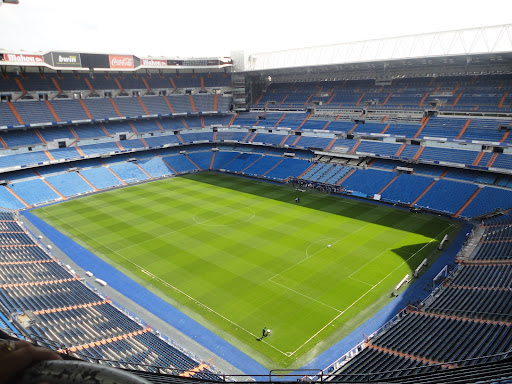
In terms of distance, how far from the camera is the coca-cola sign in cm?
5462

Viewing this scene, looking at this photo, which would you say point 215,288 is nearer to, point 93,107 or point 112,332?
point 112,332

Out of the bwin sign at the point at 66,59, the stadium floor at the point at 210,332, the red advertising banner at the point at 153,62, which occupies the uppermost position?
the red advertising banner at the point at 153,62

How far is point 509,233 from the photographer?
90.3ft

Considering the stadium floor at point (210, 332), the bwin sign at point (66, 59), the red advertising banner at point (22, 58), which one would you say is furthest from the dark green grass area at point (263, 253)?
the bwin sign at point (66, 59)

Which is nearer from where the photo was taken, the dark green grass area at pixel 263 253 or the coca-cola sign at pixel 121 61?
the dark green grass area at pixel 263 253

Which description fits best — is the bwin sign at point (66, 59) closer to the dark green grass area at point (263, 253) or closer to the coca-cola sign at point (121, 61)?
the coca-cola sign at point (121, 61)

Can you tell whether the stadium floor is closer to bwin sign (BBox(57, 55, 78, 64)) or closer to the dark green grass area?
the dark green grass area

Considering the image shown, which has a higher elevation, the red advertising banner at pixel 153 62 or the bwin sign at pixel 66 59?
the red advertising banner at pixel 153 62

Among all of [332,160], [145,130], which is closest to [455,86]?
[332,160]

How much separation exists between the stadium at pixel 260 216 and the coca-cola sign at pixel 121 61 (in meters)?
0.34

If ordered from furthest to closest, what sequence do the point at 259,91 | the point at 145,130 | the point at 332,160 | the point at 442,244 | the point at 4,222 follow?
the point at 259,91 → the point at 145,130 → the point at 332,160 → the point at 4,222 → the point at 442,244

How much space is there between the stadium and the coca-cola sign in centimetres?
34

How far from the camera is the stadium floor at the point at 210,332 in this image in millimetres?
18459

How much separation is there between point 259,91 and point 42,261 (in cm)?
5386
